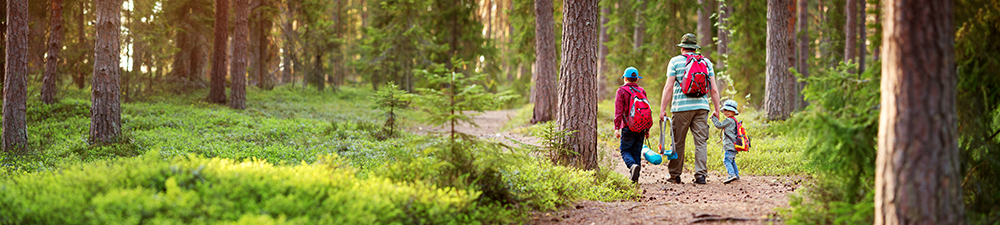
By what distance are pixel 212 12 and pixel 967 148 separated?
2174 cm

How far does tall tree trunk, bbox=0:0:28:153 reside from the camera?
8758mm

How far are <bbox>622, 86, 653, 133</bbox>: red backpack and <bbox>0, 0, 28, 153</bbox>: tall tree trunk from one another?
9.70 metres

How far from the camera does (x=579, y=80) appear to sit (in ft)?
21.1

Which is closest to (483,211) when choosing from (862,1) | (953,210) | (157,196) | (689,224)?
(689,224)

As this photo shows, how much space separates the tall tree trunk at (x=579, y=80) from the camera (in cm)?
642

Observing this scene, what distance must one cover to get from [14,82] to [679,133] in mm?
10492

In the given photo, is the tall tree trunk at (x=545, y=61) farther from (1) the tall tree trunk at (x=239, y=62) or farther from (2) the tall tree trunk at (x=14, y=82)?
(2) the tall tree trunk at (x=14, y=82)

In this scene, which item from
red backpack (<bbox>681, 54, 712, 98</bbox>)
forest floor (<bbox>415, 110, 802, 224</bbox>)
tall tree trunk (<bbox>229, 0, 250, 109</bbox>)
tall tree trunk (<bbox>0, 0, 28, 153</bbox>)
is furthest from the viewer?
tall tree trunk (<bbox>229, 0, 250, 109</bbox>)

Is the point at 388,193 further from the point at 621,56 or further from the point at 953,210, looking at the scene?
the point at 621,56

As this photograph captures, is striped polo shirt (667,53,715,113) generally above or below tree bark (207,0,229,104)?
below

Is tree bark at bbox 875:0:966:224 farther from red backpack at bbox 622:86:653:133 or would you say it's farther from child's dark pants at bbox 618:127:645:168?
child's dark pants at bbox 618:127:645:168

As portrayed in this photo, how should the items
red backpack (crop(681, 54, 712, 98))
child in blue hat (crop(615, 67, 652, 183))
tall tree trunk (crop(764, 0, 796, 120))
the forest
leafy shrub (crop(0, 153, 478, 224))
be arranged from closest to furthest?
the forest → leafy shrub (crop(0, 153, 478, 224)) → red backpack (crop(681, 54, 712, 98)) → child in blue hat (crop(615, 67, 652, 183)) → tall tree trunk (crop(764, 0, 796, 120))

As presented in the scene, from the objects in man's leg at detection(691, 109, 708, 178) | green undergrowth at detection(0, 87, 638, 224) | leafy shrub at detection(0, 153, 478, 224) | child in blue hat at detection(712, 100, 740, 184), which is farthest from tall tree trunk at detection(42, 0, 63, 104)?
child in blue hat at detection(712, 100, 740, 184)

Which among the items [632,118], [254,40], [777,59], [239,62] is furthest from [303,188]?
[254,40]
